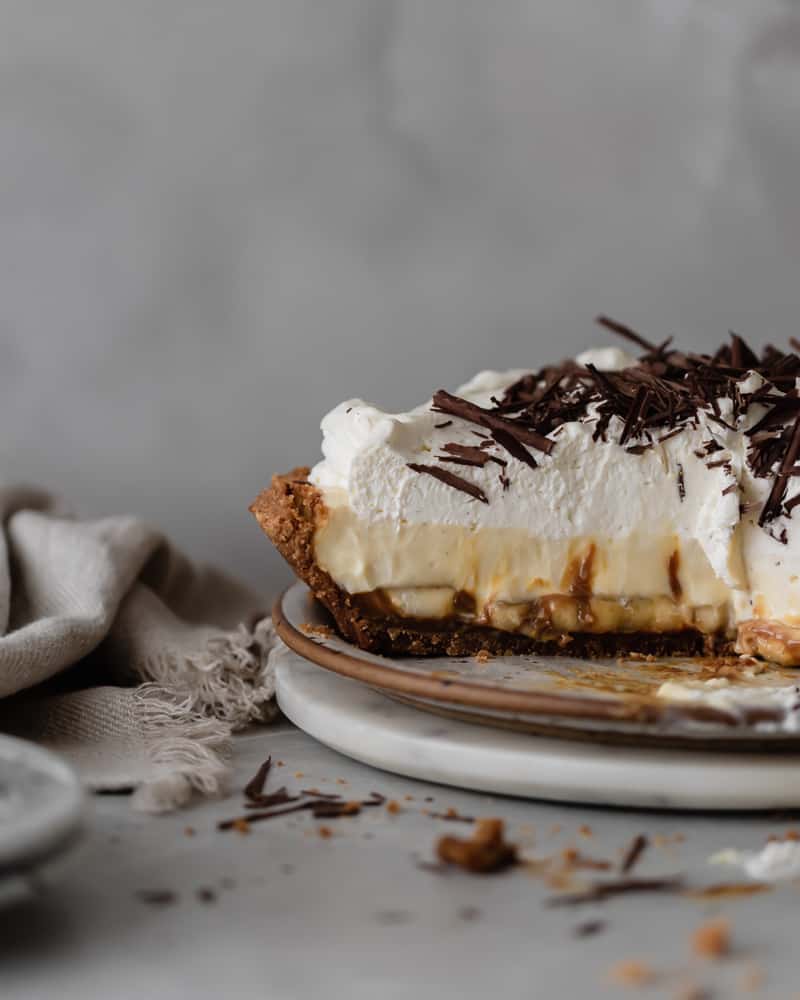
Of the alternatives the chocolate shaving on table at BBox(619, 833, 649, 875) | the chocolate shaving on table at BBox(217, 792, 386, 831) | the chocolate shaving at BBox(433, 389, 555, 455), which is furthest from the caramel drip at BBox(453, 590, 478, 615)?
the chocolate shaving on table at BBox(619, 833, 649, 875)

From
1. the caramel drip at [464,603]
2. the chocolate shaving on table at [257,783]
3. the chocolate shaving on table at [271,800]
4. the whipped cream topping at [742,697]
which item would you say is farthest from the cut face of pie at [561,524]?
Result: the chocolate shaving on table at [271,800]

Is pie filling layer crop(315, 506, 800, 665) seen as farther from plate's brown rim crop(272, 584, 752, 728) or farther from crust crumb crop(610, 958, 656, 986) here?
crust crumb crop(610, 958, 656, 986)

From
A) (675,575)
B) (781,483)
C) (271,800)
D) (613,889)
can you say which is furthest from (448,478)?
(613,889)

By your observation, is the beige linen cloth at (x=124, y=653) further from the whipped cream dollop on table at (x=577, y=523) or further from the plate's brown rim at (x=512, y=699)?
Answer: the whipped cream dollop on table at (x=577, y=523)

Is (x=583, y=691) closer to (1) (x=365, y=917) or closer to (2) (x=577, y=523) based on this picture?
(2) (x=577, y=523)

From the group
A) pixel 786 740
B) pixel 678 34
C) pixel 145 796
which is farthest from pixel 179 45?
pixel 786 740
